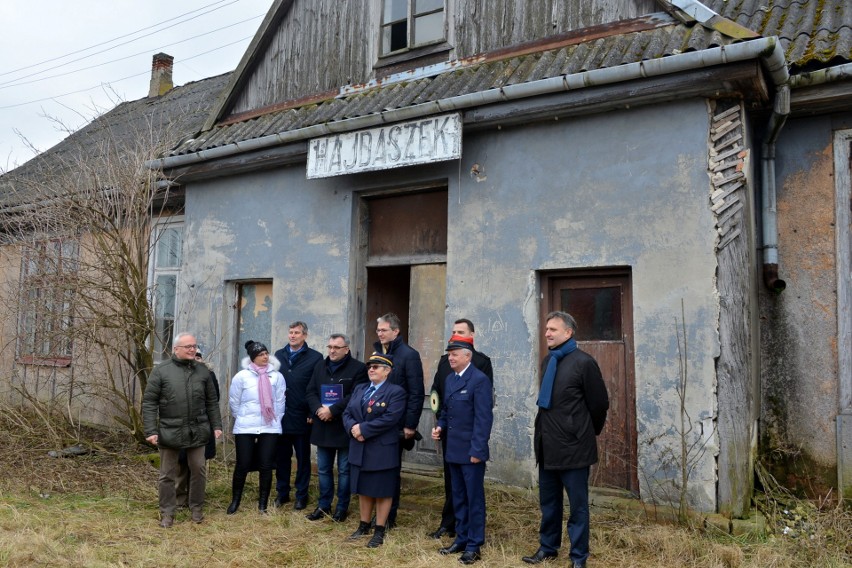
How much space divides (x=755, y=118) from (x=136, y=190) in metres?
6.97

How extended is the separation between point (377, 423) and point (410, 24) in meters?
5.04

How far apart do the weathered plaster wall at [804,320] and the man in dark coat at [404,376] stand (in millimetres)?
3141

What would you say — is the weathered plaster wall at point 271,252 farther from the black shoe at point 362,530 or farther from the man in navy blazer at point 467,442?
the man in navy blazer at point 467,442

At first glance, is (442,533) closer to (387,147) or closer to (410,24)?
(387,147)

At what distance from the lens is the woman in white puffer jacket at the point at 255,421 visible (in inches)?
248

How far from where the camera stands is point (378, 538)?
210 inches

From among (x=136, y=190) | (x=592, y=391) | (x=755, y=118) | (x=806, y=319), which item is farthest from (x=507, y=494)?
(x=136, y=190)

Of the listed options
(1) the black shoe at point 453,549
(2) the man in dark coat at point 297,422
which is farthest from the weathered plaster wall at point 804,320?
(2) the man in dark coat at point 297,422

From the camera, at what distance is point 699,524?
5367 mm

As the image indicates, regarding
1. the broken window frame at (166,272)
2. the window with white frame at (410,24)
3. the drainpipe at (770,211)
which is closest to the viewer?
the drainpipe at (770,211)

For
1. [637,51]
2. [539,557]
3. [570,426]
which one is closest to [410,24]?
[637,51]

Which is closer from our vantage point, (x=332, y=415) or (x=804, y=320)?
(x=332, y=415)

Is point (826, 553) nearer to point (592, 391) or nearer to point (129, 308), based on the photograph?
point (592, 391)

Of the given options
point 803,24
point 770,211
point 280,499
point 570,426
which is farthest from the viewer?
point 280,499
